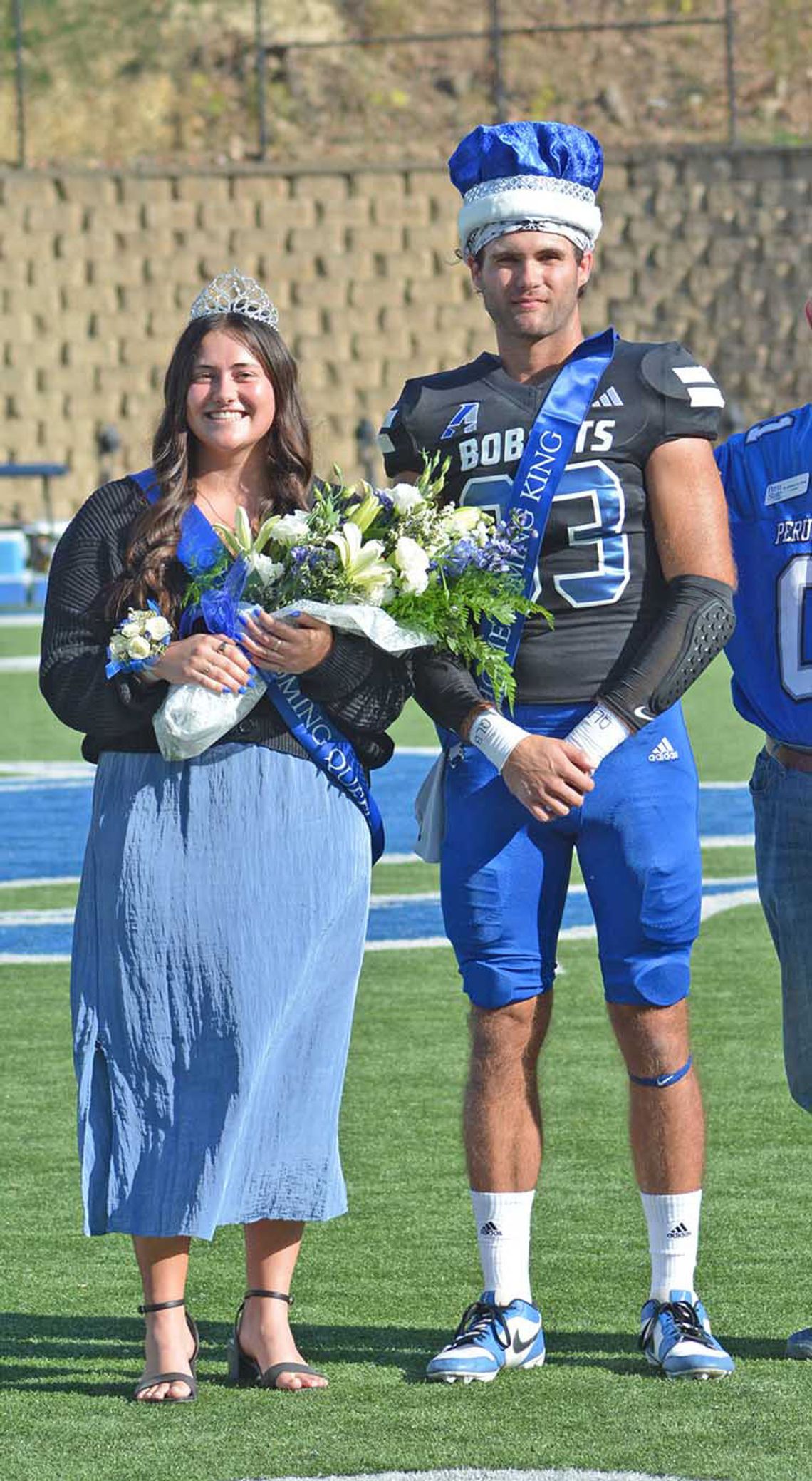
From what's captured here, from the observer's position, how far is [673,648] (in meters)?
4.41

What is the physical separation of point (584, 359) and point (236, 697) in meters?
0.87

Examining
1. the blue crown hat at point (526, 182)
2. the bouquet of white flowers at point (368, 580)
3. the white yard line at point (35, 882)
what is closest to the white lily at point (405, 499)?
the bouquet of white flowers at point (368, 580)

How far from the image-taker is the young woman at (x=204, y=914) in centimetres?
437

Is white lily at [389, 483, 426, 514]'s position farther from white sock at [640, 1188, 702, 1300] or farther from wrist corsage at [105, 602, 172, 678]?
white sock at [640, 1188, 702, 1300]

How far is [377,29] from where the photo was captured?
154 feet

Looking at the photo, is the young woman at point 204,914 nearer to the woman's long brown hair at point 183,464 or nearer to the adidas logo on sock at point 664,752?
the woman's long brown hair at point 183,464

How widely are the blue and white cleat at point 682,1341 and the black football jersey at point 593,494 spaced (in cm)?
106

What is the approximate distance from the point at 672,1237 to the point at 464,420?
4.80ft

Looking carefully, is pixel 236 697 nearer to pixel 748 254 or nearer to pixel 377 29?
pixel 748 254

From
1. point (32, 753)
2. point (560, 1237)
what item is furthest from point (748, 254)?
point (560, 1237)

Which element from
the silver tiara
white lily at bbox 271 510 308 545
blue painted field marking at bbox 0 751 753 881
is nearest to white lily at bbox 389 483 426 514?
white lily at bbox 271 510 308 545

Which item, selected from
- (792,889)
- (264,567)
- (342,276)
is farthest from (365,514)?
(342,276)

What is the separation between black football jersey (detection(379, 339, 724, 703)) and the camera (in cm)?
447

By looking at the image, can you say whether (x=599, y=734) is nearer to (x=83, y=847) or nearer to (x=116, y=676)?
(x=116, y=676)
